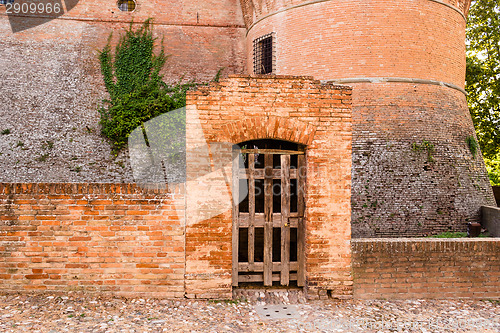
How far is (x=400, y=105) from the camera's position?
36.4ft

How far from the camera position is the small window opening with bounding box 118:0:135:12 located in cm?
1750

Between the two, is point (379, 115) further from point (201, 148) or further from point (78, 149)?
point (78, 149)

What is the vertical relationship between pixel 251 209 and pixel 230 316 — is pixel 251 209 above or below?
above

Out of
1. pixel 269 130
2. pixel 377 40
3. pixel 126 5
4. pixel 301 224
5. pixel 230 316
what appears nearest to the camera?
pixel 230 316

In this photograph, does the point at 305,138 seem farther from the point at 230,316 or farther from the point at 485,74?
the point at 485,74

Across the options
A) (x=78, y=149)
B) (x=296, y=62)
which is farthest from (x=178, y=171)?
(x=296, y=62)

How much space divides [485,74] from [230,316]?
19.0 metres

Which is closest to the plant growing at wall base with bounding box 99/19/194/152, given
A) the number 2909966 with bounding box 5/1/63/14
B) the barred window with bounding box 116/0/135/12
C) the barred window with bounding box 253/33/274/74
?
the barred window with bounding box 116/0/135/12

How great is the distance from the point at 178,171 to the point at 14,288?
8077 mm

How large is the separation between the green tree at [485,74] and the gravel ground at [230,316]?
1560 cm

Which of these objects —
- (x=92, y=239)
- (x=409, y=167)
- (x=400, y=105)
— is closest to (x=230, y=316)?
(x=92, y=239)

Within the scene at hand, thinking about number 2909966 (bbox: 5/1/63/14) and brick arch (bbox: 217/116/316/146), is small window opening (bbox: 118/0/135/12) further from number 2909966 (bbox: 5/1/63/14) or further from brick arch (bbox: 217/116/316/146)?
brick arch (bbox: 217/116/316/146)

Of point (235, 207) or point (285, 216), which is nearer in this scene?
point (235, 207)

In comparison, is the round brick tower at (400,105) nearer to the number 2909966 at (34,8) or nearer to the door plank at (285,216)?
the door plank at (285,216)
